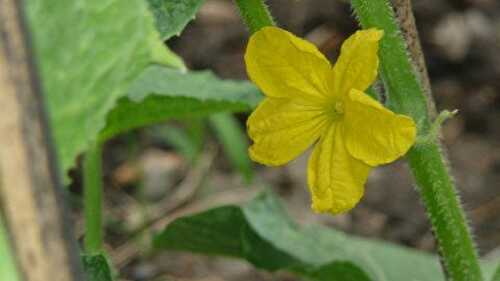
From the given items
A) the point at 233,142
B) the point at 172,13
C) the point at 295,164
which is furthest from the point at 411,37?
the point at 295,164

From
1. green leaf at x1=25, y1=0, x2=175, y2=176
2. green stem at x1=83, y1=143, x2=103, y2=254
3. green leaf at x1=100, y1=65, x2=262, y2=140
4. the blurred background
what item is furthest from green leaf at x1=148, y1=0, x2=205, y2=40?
the blurred background

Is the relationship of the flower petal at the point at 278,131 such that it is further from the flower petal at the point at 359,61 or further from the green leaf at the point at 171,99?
the green leaf at the point at 171,99

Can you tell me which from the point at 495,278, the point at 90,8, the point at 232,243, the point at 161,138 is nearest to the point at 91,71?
the point at 90,8

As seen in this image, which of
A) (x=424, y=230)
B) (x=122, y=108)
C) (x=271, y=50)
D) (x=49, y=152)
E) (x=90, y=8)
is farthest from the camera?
(x=424, y=230)

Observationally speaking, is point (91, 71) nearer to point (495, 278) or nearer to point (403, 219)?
point (495, 278)

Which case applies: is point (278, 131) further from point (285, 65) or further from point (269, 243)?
point (269, 243)
